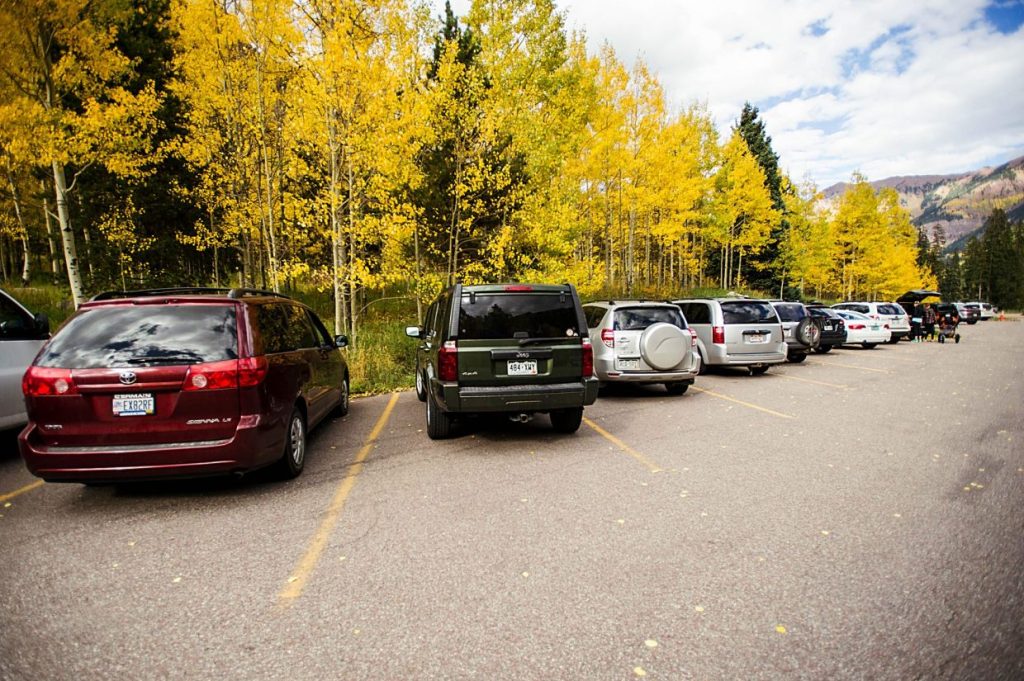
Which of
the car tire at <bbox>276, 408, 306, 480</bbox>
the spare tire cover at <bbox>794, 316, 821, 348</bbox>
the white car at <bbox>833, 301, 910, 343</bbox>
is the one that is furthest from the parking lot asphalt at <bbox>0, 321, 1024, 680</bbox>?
the white car at <bbox>833, 301, 910, 343</bbox>

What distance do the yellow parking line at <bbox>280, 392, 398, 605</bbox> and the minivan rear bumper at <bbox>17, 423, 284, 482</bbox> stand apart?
0.99 metres

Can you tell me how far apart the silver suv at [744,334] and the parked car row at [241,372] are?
2897 millimetres

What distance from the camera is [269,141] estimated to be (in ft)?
43.9

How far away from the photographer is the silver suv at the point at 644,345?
8.58 meters

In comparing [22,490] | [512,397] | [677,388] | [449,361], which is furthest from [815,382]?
[22,490]

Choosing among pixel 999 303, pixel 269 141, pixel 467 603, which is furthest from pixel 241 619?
pixel 999 303

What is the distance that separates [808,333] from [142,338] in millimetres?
14996

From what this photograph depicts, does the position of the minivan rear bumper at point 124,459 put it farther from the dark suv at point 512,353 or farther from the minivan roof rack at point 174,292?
the dark suv at point 512,353

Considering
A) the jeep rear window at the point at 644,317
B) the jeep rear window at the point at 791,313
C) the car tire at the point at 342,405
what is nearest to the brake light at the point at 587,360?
the jeep rear window at the point at 644,317

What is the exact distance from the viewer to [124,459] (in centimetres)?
396

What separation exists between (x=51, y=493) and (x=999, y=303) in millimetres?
117968

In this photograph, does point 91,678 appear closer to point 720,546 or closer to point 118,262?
point 720,546

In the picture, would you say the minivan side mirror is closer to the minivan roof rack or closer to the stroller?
the minivan roof rack

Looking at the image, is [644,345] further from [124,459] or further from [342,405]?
[124,459]
